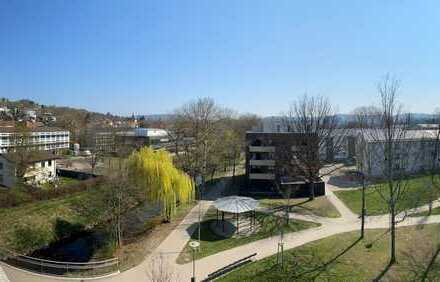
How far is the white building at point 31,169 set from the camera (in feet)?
135

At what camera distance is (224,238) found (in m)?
25.2

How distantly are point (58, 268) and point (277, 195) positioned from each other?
25206mm

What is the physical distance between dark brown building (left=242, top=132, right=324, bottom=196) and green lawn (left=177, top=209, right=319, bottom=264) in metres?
9.58

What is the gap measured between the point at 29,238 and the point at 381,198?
31.8m

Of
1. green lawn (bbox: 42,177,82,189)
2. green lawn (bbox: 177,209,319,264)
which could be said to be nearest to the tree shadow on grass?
green lawn (bbox: 177,209,319,264)

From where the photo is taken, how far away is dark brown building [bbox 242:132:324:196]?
123 feet

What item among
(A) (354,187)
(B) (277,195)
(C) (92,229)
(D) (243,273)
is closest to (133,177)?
(C) (92,229)

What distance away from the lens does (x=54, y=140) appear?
72.0 m

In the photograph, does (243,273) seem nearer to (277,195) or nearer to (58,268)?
(58,268)

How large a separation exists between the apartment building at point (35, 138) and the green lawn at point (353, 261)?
4008 cm

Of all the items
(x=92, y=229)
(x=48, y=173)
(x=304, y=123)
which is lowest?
(x=92, y=229)

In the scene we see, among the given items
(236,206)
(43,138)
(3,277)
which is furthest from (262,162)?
(43,138)

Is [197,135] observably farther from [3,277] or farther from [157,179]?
[3,277]

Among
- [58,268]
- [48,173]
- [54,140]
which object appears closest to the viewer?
[58,268]
